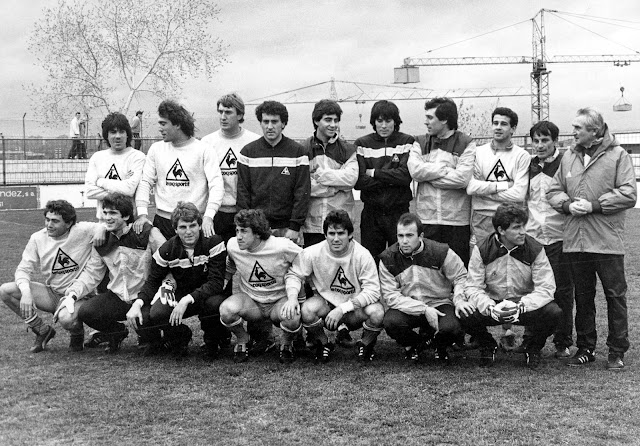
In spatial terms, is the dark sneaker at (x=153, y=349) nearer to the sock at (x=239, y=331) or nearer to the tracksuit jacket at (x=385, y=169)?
the sock at (x=239, y=331)

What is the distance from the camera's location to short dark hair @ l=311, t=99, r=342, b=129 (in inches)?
251

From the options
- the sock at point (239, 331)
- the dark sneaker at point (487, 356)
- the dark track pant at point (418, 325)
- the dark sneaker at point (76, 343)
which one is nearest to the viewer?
the dark track pant at point (418, 325)

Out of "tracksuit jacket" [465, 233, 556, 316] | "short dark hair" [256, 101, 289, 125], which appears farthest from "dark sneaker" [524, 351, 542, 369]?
"short dark hair" [256, 101, 289, 125]

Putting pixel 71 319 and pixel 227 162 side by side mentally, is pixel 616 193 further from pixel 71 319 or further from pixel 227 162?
pixel 71 319

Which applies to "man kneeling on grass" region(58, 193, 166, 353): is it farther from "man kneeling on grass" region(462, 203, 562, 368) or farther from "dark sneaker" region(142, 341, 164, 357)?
"man kneeling on grass" region(462, 203, 562, 368)

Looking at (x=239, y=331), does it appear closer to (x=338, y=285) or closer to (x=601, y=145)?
(x=338, y=285)

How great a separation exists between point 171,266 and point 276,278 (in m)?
0.85

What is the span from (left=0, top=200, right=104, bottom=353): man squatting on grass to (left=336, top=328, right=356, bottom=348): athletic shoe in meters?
2.16

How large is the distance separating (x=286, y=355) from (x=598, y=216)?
2.60 metres

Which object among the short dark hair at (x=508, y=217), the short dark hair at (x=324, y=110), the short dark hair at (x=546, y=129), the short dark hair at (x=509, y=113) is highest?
the short dark hair at (x=324, y=110)

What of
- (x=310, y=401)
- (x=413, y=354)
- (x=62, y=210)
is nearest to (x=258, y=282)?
(x=413, y=354)

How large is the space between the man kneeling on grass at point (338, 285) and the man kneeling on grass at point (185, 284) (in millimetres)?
619

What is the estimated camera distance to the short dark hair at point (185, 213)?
586 centimetres

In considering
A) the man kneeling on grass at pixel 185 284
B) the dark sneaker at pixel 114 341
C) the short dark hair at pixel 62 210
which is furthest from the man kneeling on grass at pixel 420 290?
the short dark hair at pixel 62 210
